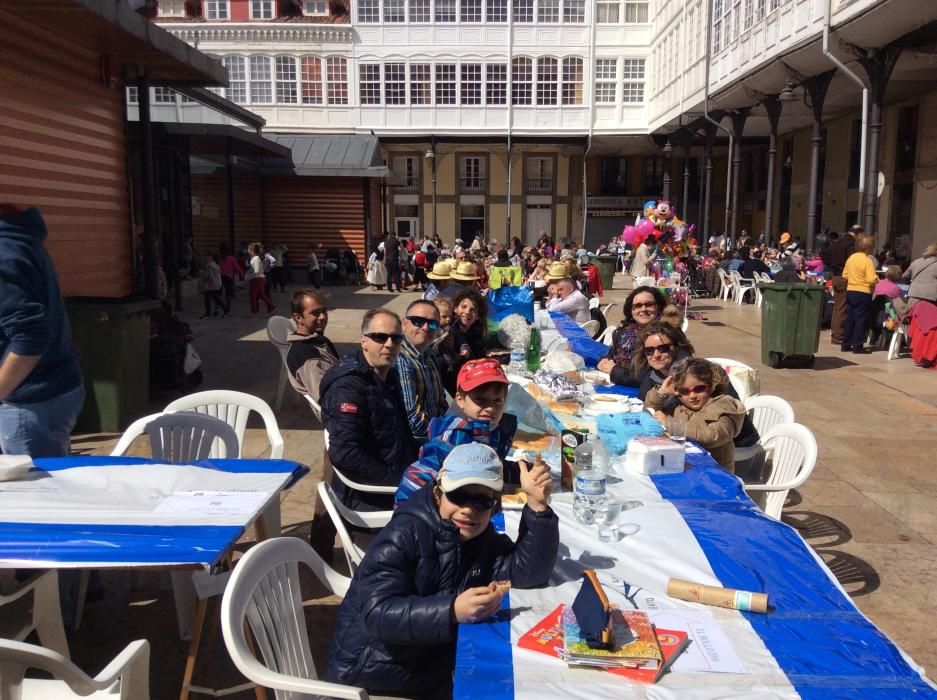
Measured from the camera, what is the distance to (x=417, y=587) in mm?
2109

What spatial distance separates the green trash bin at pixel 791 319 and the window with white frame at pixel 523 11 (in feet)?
82.6

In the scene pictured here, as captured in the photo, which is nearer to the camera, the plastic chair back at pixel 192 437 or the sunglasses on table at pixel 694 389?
the sunglasses on table at pixel 694 389

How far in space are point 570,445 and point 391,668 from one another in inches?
50.0

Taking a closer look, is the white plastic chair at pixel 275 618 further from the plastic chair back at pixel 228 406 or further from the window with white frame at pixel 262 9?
the window with white frame at pixel 262 9

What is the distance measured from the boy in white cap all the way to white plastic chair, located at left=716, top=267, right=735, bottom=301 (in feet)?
60.3

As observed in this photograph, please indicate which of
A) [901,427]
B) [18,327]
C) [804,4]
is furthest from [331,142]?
[18,327]

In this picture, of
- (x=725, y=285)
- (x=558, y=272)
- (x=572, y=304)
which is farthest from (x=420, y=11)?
(x=572, y=304)

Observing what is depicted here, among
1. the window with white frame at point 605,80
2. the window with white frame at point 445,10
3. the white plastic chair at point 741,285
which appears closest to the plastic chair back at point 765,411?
the white plastic chair at point 741,285

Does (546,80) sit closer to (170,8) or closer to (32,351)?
(170,8)

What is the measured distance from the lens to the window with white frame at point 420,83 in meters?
31.1

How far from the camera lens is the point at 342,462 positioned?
3334mm

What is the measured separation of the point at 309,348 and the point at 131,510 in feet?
8.40

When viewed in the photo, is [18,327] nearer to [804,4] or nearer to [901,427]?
[901,427]

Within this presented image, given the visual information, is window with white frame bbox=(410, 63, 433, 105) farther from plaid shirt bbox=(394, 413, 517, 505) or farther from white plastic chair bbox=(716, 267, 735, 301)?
plaid shirt bbox=(394, 413, 517, 505)
